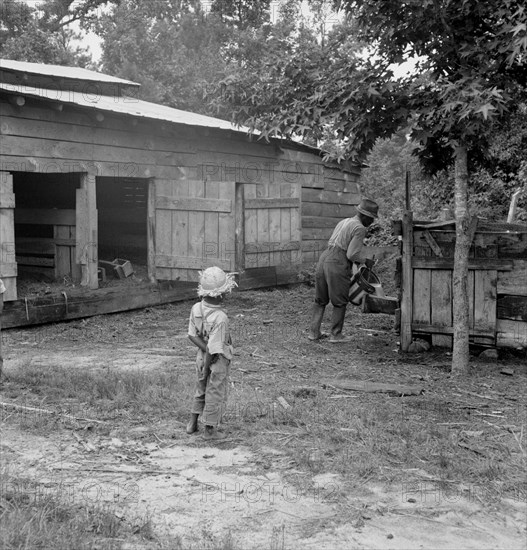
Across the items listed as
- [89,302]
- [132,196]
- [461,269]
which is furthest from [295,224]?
[461,269]

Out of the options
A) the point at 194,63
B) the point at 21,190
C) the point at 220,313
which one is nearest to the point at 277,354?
the point at 220,313

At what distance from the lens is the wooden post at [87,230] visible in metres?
11.0

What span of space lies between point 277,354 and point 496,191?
27.1 feet

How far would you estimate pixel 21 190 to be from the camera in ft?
46.5

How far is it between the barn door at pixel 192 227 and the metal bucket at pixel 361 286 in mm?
2930

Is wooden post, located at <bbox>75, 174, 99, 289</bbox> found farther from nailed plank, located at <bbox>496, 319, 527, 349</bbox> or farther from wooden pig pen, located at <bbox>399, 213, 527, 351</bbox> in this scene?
nailed plank, located at <bbox>496, 319, 527, 349</bbox>

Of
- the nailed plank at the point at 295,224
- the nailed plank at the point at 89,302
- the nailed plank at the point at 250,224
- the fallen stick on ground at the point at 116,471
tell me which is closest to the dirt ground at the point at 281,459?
the fallen stick on ground at the point at 116,471

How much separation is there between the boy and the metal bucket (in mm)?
4048

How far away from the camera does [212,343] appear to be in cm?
532

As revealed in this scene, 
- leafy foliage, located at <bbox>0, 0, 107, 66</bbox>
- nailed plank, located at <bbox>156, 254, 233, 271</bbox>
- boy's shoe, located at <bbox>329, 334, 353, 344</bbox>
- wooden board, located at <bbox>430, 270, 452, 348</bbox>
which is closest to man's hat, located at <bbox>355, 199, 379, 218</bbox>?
wooden board, located at <bbox>430, 270, 452, 348</bbox>

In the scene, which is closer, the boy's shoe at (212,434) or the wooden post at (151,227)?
the boy's shoe at (212,434)

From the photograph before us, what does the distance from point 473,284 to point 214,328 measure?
4.11m

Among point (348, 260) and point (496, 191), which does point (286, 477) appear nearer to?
point (348, 260)

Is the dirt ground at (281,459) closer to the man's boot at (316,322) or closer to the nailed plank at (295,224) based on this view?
the man's boot at (316,322)
